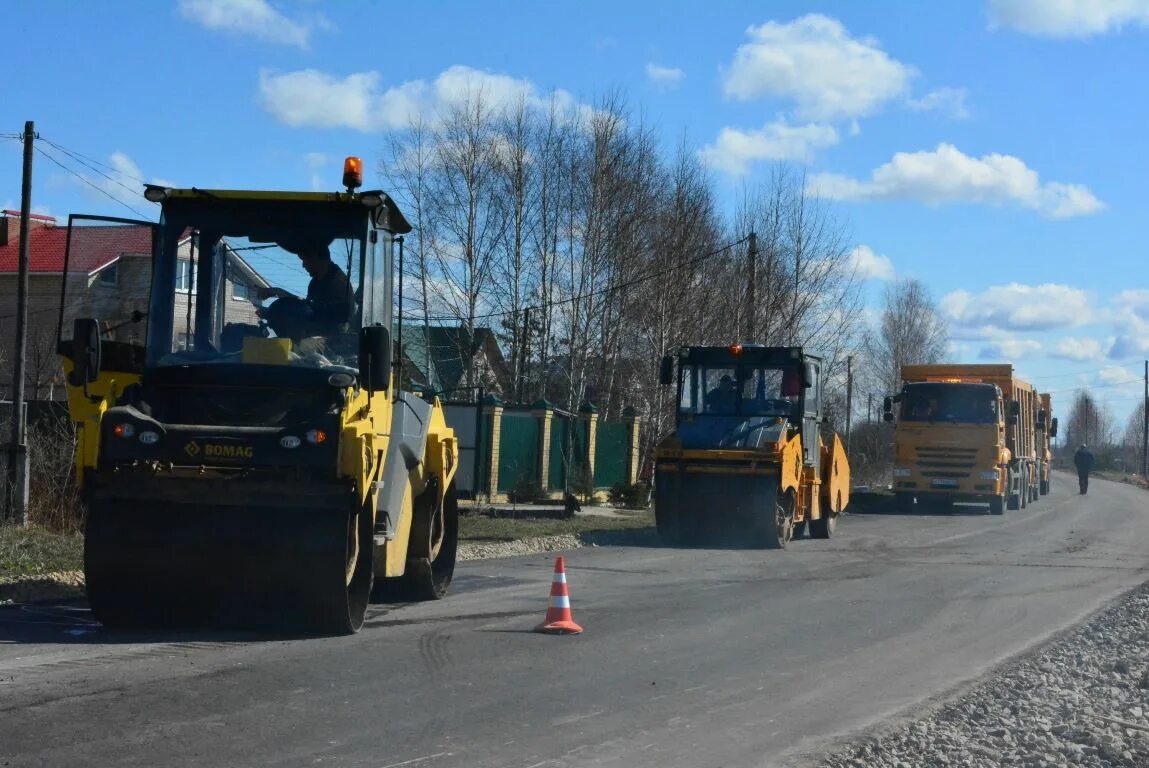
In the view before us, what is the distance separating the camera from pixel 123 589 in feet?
29.6

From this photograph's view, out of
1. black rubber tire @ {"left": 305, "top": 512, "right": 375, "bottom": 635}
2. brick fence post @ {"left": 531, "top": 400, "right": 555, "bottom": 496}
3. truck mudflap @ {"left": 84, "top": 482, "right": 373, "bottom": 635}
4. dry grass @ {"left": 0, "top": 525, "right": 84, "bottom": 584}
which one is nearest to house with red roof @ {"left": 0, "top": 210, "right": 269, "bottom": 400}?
truck mudflap @ {"left": 84, "top": 482, "right": 373, "bottom": 635}

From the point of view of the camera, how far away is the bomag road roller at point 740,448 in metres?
18.8

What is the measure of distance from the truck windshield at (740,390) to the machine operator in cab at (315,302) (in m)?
11.2

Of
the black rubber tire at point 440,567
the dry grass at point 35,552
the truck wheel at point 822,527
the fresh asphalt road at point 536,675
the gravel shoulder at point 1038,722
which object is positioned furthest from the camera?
the truck wheel at point 822,527

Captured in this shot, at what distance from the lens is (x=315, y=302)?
9.61m

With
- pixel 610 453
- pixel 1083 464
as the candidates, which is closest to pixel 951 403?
pixel 610 453

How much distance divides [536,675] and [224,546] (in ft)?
7.36

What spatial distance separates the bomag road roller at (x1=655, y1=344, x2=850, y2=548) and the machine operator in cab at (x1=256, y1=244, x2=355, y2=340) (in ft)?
33.1

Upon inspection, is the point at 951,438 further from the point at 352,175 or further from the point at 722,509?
the point at 352,175

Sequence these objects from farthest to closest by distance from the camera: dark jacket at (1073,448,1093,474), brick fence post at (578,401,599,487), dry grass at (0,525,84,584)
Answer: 1. dark jacket at (1073,448,1093,474)
2. brick fence post at (578,401,599,487)
3. dry grass at (0,525,84,584)

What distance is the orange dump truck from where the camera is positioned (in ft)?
99.2

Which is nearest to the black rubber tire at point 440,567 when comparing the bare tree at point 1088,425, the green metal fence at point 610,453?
the green metal fence at point 610,453

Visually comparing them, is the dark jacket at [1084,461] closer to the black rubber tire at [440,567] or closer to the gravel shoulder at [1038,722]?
the black rubber tire at [440,567]

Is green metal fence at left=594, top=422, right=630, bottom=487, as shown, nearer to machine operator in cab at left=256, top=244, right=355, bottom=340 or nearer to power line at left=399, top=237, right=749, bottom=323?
power line at left=399, top=237, right=749, bottom=323
